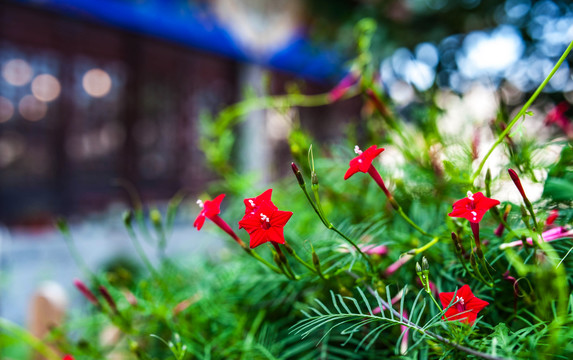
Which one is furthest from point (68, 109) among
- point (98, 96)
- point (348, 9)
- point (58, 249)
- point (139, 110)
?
point (348, 9)

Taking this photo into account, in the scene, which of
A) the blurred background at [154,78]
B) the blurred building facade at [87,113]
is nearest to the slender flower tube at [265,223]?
the blurred background at [154,78]

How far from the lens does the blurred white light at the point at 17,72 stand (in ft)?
8.70

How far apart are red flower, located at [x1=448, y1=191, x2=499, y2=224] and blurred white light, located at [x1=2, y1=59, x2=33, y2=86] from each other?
315 centimetres

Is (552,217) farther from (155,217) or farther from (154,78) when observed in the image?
(154,78)

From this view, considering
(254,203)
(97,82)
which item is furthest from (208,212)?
(97,82)

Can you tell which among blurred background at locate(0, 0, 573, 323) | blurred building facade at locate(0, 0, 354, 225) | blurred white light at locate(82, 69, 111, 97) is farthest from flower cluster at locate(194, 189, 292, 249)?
blurred white light at locate(82, 69, 111, 97)

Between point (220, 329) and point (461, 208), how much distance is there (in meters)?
0.28

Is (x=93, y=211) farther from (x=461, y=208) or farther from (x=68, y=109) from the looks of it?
(x=461, y=208)

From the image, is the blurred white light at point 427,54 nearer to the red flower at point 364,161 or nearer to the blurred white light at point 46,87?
the red flower at point 364,161

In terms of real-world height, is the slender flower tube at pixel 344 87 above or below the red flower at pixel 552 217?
above

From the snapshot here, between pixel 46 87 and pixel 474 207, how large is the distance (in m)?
3.22

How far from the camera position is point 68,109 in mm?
2932

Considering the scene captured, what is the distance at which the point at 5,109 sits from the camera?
2.66m

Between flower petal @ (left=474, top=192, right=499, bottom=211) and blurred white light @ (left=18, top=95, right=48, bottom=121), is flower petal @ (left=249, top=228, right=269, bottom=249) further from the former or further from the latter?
blurred white light @ (left=18, top=95, right=48, bottom=121)
